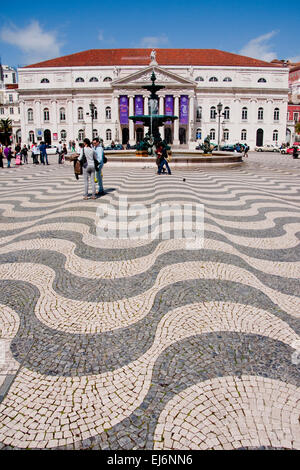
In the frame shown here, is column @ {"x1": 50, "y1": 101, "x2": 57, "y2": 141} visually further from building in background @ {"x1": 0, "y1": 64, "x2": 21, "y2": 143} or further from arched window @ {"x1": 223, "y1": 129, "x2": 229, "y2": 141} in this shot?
arched window @ {"x1": 223, "y1": 129, "x2": 229, "y2": 141}

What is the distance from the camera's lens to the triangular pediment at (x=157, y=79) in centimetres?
5691

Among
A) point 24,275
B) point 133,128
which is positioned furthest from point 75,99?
point 24,275

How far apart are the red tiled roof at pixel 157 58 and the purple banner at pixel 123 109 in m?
8.12

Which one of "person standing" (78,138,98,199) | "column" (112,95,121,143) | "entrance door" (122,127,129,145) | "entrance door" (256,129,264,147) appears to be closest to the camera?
"person standing" (78,138,98,199)

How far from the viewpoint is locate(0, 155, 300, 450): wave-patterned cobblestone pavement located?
1.98 metres

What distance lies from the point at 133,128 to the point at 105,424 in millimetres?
62349

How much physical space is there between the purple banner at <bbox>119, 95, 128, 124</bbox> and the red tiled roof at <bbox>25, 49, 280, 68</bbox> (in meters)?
8.12

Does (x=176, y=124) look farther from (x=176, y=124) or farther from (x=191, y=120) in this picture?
(x=191, y=120)

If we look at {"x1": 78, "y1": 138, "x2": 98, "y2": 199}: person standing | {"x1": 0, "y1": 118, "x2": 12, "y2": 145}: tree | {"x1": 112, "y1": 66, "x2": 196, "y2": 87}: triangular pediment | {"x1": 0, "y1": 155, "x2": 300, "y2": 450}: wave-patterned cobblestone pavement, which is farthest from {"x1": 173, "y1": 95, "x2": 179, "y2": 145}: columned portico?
{"x1": 0, "y1": 155, "x2": 300, "y2": 450}: wave-patterned cobblestone pavement

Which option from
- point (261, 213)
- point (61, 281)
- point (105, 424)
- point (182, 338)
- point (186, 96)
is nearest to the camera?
point (105, 424)

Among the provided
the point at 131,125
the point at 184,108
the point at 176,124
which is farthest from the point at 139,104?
the point at 184,108

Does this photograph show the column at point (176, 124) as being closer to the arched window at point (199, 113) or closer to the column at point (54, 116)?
the arched window at point (199, 113)

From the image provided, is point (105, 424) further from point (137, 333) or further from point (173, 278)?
point (173, 278)

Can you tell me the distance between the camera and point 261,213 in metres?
7.72
